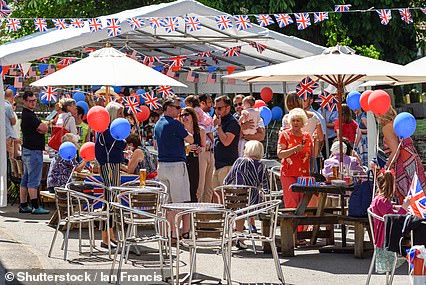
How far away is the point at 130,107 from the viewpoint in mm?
16156

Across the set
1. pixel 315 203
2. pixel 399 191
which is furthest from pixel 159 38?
pixel 399 191

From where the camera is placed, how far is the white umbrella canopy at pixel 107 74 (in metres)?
12.2

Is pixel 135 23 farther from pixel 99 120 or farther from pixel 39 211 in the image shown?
pixel 99 120

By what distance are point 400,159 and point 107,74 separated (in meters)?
3.78

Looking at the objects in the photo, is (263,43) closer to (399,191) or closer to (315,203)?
(315,203)

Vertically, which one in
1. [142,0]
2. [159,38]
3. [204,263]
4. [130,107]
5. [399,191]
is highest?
[142,0]

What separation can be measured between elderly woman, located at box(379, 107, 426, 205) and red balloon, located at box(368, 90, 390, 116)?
0.16 meters

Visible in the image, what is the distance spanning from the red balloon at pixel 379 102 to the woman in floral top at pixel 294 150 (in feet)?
3.99

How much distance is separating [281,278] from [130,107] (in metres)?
7.48

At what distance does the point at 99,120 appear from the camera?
438 inches

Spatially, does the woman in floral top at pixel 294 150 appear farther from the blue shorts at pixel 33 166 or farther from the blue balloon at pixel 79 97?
the blue balloon at pixel 79 97

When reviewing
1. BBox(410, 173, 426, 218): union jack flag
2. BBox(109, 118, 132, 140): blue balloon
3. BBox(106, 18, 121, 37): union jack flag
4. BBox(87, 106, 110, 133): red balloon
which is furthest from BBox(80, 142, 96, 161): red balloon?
BBox(410, 173, 426, 218): union jack flag

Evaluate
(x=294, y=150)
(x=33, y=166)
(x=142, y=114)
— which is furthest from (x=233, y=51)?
(x=294, y=150)

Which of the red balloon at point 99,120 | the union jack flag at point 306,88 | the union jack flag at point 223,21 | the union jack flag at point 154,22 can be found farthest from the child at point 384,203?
the union jack flag at point 223,21
